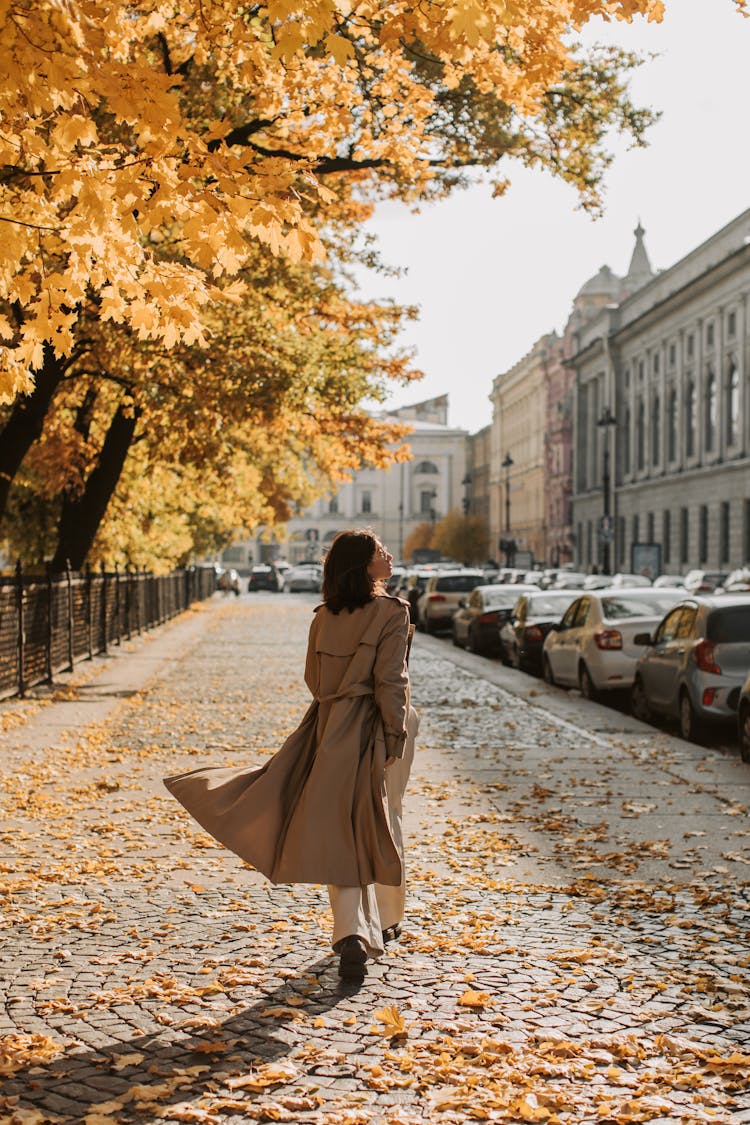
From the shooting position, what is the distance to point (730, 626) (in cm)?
1524

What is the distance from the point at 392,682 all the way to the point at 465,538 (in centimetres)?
11613

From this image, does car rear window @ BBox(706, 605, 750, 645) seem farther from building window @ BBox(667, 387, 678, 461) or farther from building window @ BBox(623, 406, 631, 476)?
building window @ BBox(623, 406, 631, 476)

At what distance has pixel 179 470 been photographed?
3453 cm

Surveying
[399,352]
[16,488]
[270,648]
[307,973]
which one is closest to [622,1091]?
[307,973]

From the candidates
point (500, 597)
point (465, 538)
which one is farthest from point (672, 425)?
point (500, 597)

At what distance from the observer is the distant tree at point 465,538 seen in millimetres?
122125

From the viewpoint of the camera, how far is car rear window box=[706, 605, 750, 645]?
15172 mm

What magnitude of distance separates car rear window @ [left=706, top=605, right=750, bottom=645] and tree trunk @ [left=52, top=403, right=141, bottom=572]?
41.7 feet

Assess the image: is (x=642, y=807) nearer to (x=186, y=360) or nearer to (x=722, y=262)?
(x=186, y=360)

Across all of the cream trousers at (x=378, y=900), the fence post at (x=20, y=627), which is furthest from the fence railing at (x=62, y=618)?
the cream trousers at (x=378, y=900)

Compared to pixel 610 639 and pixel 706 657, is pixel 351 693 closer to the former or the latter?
pixel 706 657

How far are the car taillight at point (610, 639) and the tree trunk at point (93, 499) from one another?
29.9 ft

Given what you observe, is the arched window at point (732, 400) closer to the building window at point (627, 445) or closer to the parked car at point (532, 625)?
the building window at point (627, 445)

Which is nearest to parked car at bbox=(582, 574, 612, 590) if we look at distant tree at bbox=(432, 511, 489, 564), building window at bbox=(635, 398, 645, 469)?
building window at bbox=(635, 398, 645, 469)
